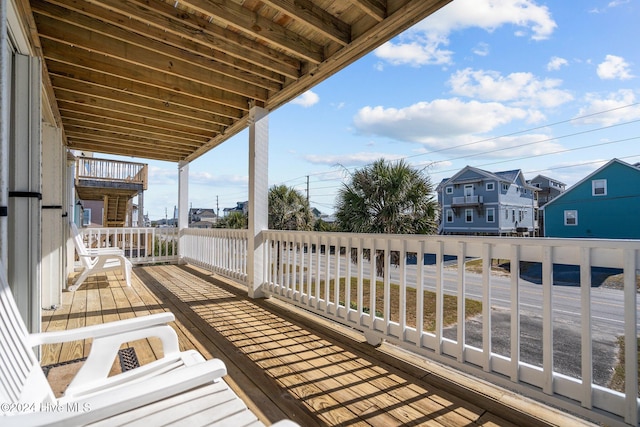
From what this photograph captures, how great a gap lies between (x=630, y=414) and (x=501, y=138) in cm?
2695

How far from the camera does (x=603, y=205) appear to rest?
1327 centimetres

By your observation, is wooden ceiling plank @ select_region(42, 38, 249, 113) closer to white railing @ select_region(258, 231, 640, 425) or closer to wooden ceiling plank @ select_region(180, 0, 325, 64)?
wooden ceiling plank @ select_region(180, 0, 325, 64)

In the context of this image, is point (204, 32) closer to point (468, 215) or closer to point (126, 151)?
point (126, 151)

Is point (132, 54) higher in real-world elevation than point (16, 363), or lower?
higher

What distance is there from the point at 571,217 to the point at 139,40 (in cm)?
1749

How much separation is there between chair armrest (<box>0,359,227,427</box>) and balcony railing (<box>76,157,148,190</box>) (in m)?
12.6

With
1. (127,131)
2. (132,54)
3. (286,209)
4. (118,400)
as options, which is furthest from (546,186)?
(118,400)

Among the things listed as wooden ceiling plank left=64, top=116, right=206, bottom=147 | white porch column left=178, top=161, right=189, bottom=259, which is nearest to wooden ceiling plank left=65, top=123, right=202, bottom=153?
wooden ceiling plank left=64, top=116, right=206, bottom=147

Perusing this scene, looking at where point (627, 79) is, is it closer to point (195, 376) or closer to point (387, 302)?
point (387, 302)

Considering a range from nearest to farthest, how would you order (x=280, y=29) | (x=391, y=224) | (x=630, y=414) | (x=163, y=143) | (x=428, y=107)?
(x=630, y=414), (x=280, y=29), (x=163, y=143), (x=391, y=224), (x=428, y=107)

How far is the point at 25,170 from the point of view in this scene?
2.08 m

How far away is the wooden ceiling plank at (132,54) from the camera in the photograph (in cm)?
278

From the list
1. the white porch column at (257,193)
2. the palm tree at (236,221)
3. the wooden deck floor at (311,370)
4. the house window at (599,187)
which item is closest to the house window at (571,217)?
the house window at (599,187)

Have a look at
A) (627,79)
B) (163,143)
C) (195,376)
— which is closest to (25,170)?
(195,376)
